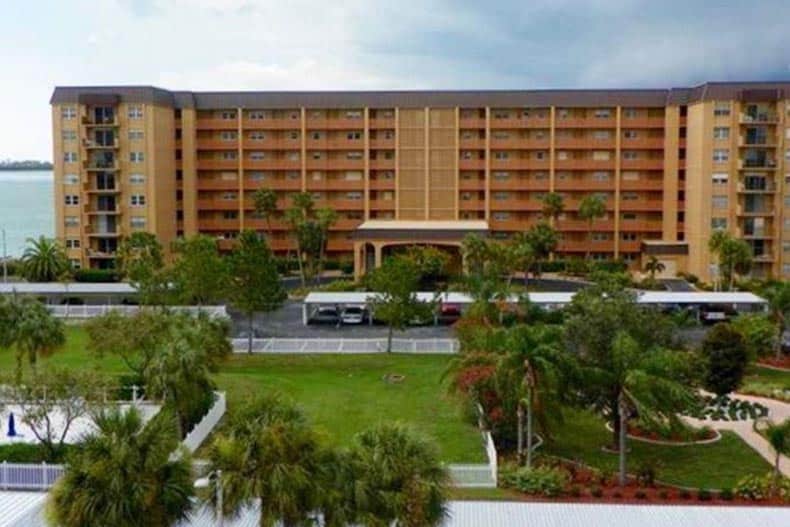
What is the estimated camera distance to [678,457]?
32.5 m

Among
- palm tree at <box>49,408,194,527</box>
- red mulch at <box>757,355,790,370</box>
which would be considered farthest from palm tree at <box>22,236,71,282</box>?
palm tree at <box>49,408,194,527</box>

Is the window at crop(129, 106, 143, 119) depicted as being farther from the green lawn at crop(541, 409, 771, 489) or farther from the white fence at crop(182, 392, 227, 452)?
the green lawn at crop(541, 409, 771, 489)

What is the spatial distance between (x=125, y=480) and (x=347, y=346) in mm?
31608

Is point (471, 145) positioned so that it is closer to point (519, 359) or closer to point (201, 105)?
point (201, 105)

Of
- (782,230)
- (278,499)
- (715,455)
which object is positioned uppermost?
(782,230)

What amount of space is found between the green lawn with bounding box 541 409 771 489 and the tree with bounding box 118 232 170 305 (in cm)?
2819

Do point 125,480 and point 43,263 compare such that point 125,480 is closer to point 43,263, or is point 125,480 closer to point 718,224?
point 43,263

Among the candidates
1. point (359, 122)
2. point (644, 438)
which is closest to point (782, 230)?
point (359, 122)

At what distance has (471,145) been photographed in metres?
87.2

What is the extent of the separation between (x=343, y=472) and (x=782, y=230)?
2606 inches

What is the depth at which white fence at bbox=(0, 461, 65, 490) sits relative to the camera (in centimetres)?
2736

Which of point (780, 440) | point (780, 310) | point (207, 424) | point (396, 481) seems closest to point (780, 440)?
point (780, 440)

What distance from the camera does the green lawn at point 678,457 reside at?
99.4 feet

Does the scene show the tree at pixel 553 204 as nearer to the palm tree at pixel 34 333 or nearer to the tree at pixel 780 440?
the palm tree at pixel 34 333
